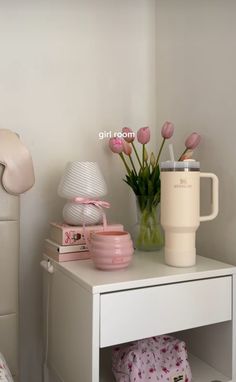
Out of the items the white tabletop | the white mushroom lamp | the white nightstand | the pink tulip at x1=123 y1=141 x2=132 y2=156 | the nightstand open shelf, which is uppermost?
the pink tulip at x1=123 y1=141 x2=132 y2=156

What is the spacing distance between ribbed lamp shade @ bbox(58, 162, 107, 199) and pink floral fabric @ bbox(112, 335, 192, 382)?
1.57 feet

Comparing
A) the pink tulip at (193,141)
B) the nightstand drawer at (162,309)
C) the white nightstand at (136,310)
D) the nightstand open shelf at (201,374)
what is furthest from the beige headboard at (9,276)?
the pink tulip at (193,141)

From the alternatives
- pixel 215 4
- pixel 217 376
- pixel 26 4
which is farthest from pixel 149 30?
pixel 217 376

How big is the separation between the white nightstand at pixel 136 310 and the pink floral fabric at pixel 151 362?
96 mm

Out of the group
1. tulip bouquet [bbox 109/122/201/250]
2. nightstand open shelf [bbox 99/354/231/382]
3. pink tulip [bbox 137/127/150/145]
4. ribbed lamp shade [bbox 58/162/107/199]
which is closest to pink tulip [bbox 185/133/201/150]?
tulip bouquet [bbox 109/122/201/250]

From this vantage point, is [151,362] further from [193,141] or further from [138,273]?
[193,141]

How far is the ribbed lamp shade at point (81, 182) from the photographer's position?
45.9 inches

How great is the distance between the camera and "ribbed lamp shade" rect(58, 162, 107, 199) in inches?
45.9

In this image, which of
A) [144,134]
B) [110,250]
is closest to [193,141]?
[144,134]

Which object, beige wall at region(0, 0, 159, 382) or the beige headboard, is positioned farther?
beige wall at region(0, 0, 159, 382)

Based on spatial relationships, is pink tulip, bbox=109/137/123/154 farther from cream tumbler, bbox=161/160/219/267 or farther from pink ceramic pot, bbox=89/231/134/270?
pink ceramic pot, bbox=89/231/134/270

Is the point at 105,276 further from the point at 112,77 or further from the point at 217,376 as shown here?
the point at 112,77

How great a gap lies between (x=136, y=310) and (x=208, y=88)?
29.7 inches

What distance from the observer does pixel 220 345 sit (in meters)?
1.13
